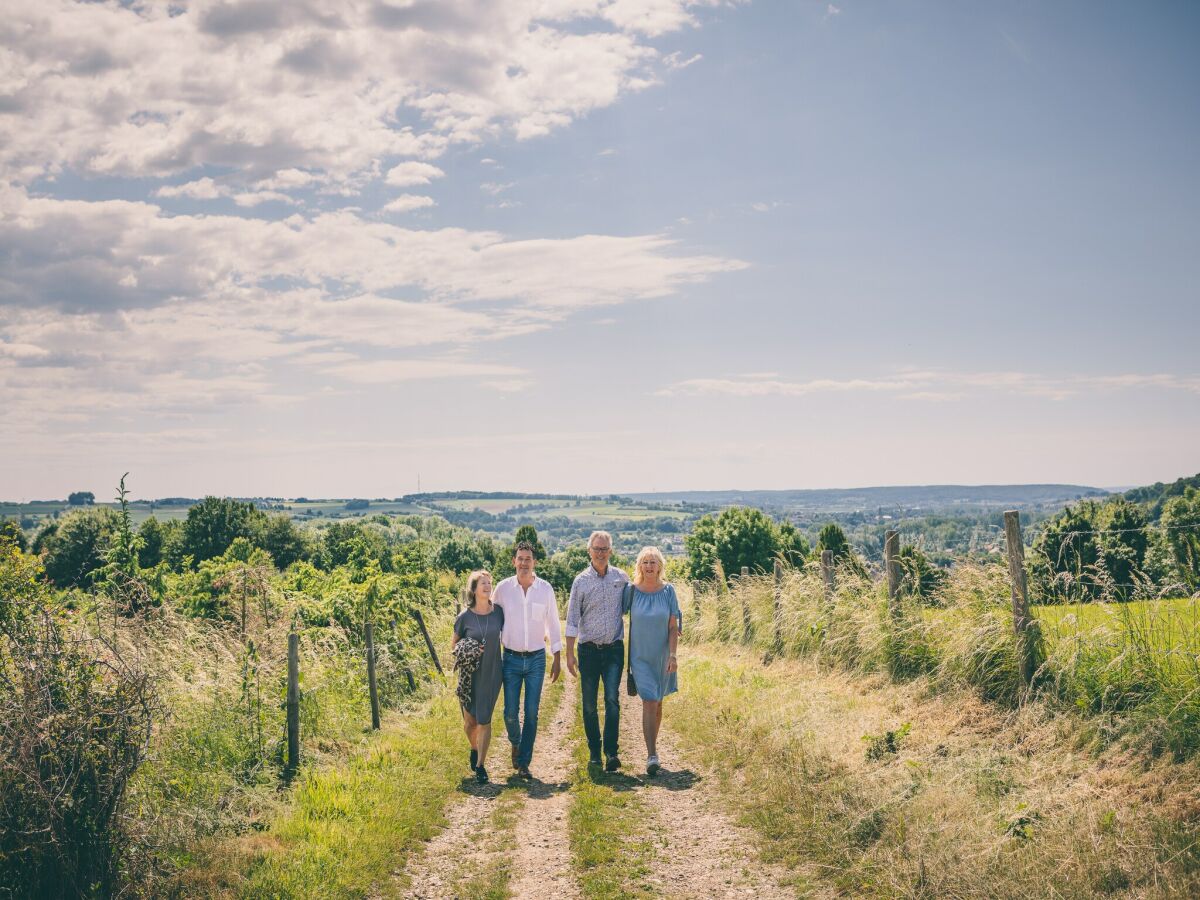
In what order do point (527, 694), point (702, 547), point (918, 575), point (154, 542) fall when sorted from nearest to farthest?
point (527, 694), point (918, 575), point (702, 547), point (154, 542)

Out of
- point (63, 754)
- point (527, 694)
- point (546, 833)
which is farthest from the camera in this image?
point (527, 694)

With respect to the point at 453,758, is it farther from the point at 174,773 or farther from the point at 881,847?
the point at 881,847

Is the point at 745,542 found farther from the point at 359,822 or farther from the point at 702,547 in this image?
the point at 359,822

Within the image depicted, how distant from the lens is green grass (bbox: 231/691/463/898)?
5.91 meters

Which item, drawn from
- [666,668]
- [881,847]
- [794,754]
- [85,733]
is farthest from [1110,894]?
[85,733]

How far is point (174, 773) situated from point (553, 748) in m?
4.75

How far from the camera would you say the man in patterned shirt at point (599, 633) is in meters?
8.70

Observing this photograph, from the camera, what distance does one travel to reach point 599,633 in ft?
28.6

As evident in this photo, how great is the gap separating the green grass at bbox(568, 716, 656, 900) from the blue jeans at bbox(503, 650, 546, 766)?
2.24ft

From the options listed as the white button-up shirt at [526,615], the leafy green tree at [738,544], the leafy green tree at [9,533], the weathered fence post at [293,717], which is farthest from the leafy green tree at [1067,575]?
the leafy green tree at [738,544]

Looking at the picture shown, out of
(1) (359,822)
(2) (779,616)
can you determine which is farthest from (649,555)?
(2) (779,616)

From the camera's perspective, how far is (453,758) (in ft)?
30.9

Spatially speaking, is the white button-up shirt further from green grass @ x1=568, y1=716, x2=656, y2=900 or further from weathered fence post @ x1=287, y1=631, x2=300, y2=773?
weathered fence post @ x1=287, y1=631, x2=300, y2=773

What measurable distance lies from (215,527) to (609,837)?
6188cm
